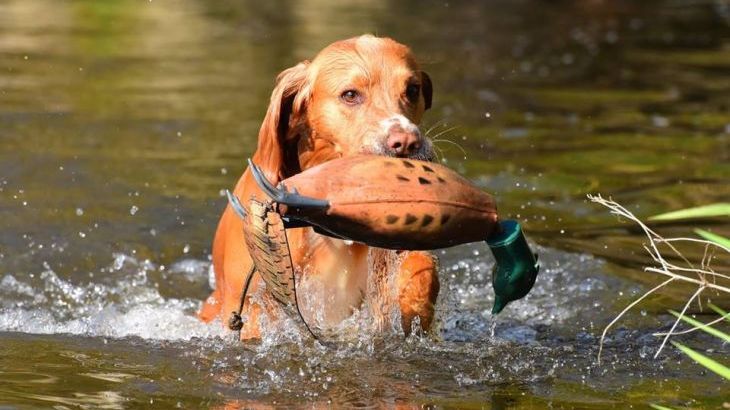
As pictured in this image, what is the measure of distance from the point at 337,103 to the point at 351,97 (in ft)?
0.21

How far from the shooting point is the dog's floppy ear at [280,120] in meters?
5.36

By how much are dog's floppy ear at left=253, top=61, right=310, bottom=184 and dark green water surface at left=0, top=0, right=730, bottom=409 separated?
738 mm

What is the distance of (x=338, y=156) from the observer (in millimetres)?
5238

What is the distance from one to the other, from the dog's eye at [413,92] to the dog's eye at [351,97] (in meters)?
0.22

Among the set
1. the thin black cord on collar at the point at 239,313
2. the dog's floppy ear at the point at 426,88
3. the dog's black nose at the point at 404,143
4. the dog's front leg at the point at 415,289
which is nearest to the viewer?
the dog's black nose at the point at 404,143

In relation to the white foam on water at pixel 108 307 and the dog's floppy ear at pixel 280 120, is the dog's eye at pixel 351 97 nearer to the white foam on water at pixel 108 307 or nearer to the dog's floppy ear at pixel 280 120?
the dog's floppy ear at pixel 280 120

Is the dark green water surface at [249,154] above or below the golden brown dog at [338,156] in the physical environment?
below

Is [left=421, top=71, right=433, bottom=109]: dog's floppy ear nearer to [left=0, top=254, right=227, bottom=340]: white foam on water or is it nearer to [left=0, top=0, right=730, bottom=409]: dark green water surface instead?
[left=0, top=0, right=730, bottom=409]: dark green water surface

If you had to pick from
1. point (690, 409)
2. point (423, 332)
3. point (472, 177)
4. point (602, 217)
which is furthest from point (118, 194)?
point (690, 409)

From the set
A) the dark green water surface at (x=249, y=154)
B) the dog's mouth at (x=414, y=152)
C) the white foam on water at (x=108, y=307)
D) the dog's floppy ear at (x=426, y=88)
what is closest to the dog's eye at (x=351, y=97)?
the dog's mouth at (x=414, y=152)

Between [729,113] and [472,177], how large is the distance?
343cm

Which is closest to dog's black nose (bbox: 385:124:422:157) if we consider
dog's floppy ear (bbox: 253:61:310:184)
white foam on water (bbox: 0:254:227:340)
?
dog's floppy ear (bbox: 253:61:310:184)

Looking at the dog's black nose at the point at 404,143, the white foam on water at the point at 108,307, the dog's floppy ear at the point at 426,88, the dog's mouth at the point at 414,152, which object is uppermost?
the dog's floppy ear at the point at 426,88

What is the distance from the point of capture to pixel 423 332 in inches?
210
